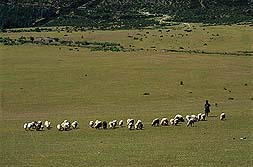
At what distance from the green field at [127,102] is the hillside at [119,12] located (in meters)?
45.6

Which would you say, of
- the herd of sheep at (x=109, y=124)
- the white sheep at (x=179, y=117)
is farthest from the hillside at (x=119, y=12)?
the herd of sheep at (x=109, y=124)

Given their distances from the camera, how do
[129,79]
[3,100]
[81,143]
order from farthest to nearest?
[129,79]
[3,100]
[81,143]

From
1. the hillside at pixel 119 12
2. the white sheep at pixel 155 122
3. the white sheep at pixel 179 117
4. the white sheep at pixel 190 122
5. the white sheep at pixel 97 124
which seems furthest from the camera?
the hillside at pixel 119 12

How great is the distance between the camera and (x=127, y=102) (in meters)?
43.7

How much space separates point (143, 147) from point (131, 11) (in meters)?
134

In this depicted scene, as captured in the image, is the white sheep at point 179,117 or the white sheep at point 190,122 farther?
the white sheep at point 179,117

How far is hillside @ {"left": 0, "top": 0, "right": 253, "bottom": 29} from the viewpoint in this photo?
132m

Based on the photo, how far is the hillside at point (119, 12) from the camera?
5182 inches

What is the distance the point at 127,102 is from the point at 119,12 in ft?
374

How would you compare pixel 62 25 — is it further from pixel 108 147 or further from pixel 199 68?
pixel 108 147

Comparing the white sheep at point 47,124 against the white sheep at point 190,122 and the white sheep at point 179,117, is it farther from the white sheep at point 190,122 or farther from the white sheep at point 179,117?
the white sheep at point 190,122

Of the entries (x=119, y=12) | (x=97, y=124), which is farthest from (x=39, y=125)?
(x=119, y=12)

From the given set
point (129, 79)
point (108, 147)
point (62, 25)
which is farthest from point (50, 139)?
point (62, 25)

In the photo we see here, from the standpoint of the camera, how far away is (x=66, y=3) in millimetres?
137500
